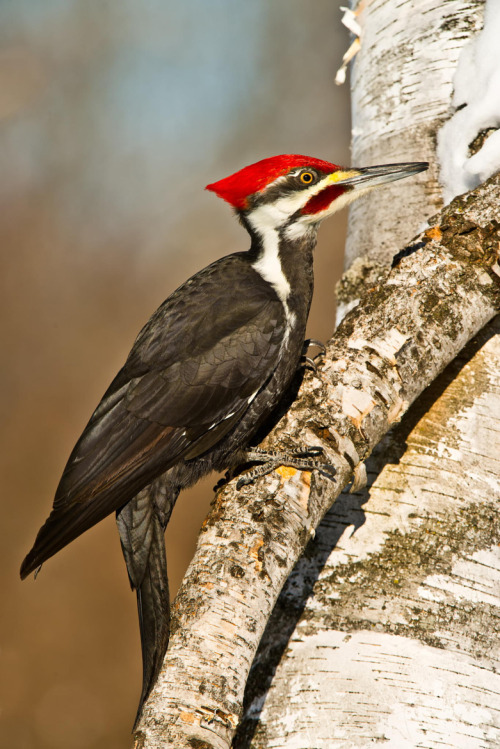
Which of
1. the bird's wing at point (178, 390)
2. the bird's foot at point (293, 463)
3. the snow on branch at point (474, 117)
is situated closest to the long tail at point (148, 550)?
the bird's wing at point (178, 390)

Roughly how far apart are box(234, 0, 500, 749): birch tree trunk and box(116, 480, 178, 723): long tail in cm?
35

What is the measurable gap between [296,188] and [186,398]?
834 millimetres

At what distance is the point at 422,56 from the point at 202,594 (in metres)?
2.07

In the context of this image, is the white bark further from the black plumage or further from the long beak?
the long beak

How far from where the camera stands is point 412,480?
184 centimetres

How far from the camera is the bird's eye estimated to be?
2.29m

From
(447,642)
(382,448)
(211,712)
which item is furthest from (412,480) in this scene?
(211,712)

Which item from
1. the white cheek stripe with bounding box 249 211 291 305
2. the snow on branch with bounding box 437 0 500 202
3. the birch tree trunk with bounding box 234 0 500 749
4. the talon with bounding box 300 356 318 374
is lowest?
the birch tree trunk with bounding box 234 0 500 749

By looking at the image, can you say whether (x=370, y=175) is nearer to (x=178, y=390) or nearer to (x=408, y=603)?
(x=178, y=390)

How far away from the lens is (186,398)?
2.04 metres

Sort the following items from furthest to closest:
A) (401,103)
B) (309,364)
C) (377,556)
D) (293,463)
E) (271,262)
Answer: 1. (401,103)
2. (271,262)
3. (309,364)
4. (377,556)
5. (293,463)

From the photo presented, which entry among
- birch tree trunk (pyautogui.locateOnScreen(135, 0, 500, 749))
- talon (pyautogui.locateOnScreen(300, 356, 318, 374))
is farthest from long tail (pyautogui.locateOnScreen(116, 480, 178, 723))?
talon (pyautogui.locateOnScreen(300, 356, 318, 374))

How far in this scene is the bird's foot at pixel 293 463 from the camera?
62.9 inches

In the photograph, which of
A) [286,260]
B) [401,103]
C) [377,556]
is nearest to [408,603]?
[377,556]
